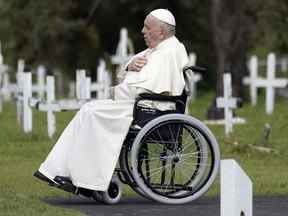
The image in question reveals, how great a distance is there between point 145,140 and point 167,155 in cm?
26

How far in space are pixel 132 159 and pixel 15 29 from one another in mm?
25805

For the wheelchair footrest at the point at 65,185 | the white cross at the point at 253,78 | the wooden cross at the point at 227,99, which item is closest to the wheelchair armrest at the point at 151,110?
the wheelchair footrest at the point at 65,185

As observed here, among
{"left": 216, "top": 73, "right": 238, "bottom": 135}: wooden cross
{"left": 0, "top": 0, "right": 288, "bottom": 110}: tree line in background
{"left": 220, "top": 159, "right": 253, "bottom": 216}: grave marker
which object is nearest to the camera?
{"left": 220, "top": 159, "right": 253, "bottom": 216}: grave marker

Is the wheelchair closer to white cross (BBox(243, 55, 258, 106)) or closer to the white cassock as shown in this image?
the white cassock

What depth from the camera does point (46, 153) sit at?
15.0 meters

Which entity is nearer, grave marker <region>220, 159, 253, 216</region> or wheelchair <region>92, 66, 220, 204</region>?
grave marker <region>220, 159, 253, 216</region>

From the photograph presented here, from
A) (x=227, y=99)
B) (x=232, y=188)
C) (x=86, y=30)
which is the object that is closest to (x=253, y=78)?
(x=227, y=99)

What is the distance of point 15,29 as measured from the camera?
3584 cm

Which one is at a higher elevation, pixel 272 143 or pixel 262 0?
pixel 262 0

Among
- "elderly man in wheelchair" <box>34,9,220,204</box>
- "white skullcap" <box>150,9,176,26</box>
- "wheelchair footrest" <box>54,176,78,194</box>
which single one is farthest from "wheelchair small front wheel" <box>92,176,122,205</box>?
"white skullcap" <box>150,9,176,26</box>

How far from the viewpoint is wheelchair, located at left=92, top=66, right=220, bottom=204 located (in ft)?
34.6

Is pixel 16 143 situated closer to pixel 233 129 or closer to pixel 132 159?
pixel 233 129

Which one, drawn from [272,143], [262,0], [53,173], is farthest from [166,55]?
[262,0]

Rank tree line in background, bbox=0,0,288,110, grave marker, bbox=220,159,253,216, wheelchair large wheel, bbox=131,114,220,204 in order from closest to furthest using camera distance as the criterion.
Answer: grave marker, bbox=220,159,253,216
wheelchair large wheel, bbox=131,114,220,204
tree line in background, bbox=0,0,288,110
